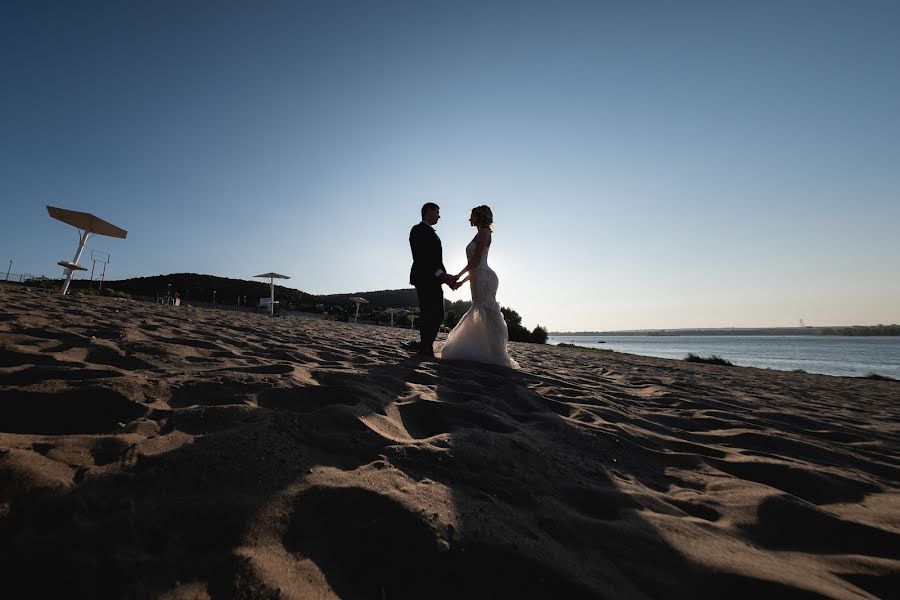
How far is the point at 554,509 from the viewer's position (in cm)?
140

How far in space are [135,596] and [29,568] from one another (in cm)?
26

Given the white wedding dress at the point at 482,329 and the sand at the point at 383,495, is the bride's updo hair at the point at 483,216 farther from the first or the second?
the sand at the point at 383,495

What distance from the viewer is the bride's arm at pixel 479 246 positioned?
5.29 metres

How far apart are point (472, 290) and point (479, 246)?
0.63 metres

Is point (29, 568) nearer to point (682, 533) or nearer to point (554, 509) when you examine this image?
point (554, 509)

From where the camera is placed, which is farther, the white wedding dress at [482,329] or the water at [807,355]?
the water at [807,355]

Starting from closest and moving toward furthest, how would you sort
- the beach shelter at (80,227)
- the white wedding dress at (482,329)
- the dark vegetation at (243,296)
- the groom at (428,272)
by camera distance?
the white wedding dress at (482,329), the groom at (428,272), the beach shelter at (80,227), the dark vegetation at (243,296)

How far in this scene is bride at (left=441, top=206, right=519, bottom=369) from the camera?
5.08 metres

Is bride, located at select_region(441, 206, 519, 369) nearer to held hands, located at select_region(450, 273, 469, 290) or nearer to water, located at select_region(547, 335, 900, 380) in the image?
held hands, located at select_region(450, 273, 469, 290)

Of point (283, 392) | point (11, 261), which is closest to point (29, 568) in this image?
point (283, 392)

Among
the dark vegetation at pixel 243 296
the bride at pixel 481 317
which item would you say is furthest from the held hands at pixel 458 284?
the dark vegetation at pixel 243 296

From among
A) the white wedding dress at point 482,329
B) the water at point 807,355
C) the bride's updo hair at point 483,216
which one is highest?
the bride's updo hair at point 483,216

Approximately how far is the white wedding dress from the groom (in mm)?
319

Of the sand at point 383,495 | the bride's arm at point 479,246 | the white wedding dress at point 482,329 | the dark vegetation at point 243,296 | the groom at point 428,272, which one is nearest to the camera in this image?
the sand at point 383,495
